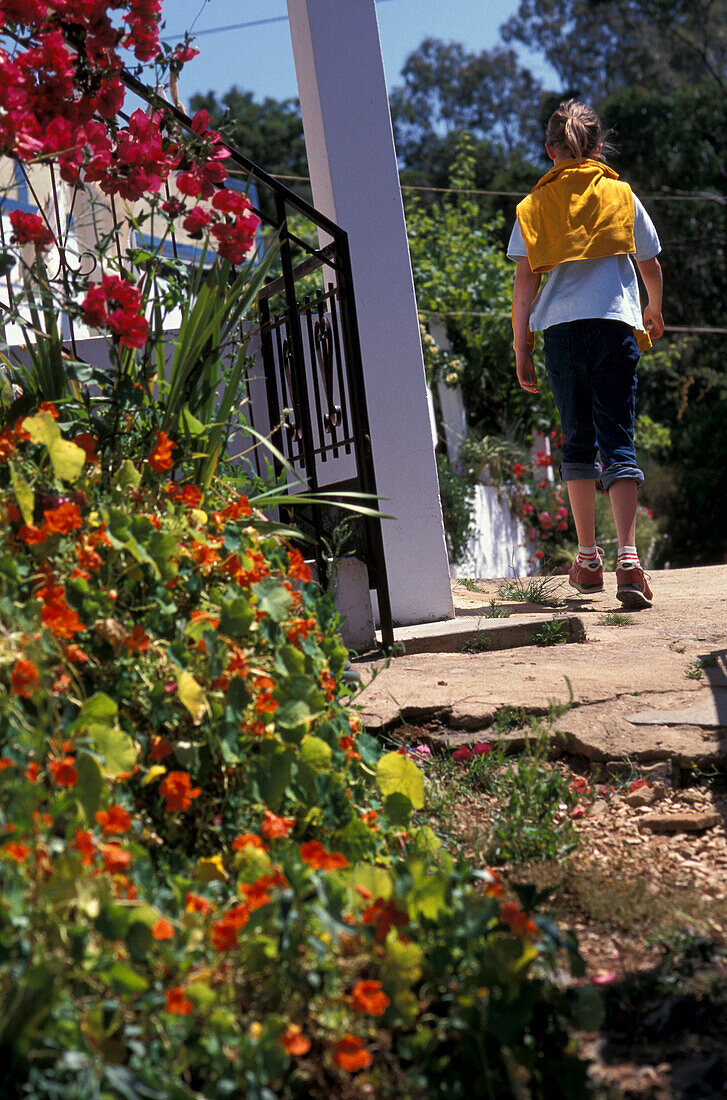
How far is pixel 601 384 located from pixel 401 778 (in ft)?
7.94

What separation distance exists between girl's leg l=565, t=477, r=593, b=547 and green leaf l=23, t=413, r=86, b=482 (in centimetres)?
254

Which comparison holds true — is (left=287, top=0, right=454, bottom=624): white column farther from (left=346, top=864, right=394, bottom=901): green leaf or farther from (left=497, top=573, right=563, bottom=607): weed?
(left=346, top=864, right=394, bottom=901): green leaf

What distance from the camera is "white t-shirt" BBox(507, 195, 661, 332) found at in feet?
12.3

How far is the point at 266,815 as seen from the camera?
5.26 ft

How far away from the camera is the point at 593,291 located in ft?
12.4

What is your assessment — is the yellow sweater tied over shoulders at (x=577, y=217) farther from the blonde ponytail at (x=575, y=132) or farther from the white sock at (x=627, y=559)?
the white sock at (x=627, y=559)

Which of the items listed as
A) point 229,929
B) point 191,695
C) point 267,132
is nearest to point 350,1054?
point 229,929

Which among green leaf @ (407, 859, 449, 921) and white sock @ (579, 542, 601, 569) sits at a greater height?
white sock @ (579, 542, 601, 569)

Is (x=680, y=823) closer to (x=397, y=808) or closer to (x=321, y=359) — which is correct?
(x=397, y=808)

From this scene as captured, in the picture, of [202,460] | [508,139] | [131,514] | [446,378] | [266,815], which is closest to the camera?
[266,815]

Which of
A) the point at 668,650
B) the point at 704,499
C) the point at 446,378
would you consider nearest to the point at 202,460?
the point at 668,650

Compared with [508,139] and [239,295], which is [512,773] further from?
[508,139]

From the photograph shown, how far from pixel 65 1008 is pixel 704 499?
15.0 meters

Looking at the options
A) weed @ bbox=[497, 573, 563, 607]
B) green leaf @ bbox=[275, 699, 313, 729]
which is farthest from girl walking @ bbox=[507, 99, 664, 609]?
green leaf @ bbox=[275, 699, 313, 729]
